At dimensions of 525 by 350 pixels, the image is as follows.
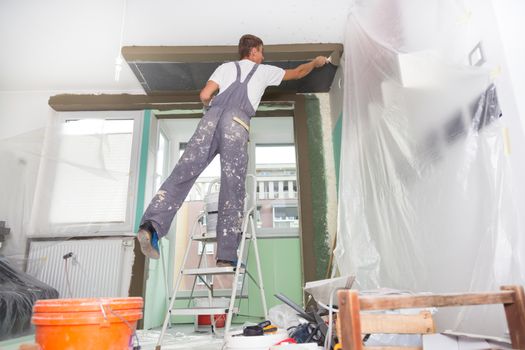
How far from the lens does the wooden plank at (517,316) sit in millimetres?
657

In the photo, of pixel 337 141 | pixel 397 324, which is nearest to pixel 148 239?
pixel 397 324

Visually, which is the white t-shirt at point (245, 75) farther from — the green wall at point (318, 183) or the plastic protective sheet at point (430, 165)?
the green wall at point (318, 183)

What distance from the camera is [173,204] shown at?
1.68m

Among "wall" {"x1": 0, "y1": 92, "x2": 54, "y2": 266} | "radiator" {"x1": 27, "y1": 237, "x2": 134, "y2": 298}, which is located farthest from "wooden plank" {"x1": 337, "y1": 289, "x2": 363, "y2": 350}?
"wall" {"x1": 0, "y1": 92, "x2": 54, "y2": 266}

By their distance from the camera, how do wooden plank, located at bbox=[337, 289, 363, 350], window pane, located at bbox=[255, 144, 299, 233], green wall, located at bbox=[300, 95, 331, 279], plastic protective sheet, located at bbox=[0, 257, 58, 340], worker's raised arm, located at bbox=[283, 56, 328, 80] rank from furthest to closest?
1. window pane, located at bbox=[255, 144, 299, 233]
2. green wall, located at bbox=[300, 95, 331, 279]
3. worker's raised arm, located at bbox=[283, 56, 328, 80]
4. plastic protective sheet, located at bbox=[0, 257, 58, 340]
5. wooden plank, located at bbox=[337, 289, 363, 350]

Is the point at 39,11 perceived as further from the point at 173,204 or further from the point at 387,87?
the point at 387,87

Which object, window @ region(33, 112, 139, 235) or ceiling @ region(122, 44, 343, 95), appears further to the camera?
window @ region(33, 112, 139, 235)

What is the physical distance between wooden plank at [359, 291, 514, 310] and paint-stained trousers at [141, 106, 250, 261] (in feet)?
3.64

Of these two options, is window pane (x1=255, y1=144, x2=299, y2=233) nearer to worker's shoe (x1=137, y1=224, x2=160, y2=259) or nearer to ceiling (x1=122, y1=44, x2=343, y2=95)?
ceiling (x1=122, y1=44, x2=343, y2=95)

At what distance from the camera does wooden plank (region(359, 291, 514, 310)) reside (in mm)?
606

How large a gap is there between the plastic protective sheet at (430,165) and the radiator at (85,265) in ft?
6.05

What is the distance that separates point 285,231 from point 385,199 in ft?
5.96

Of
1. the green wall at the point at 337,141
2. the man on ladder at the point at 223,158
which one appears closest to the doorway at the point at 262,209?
the green wall at the point at 337,141

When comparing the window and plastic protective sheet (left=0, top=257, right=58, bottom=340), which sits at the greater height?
the window
